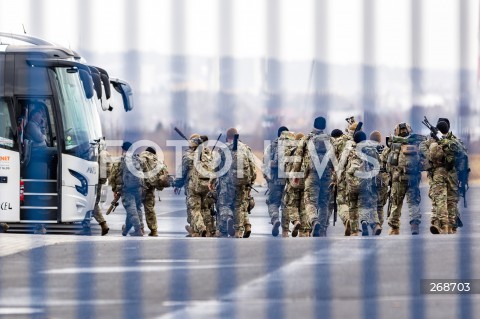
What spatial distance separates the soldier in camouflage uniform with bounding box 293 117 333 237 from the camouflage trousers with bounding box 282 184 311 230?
341 mm

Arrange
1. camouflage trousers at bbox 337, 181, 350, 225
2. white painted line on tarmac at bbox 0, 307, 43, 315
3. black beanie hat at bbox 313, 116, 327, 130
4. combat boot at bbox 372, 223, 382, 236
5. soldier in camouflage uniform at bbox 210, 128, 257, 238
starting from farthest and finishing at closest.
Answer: soldier in camouflage uniform at bbox 210, 128, 257, 238 → camouflage trousers at bbox 337, 181, 350, 225 → combat boot at bbox 372, 223, 382, 236 → black beanie hat at bbox 313, 116, 327, 130 → white painted line on tarmac at bbox 0, 307, 43, 315

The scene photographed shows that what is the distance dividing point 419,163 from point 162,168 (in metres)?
3.46

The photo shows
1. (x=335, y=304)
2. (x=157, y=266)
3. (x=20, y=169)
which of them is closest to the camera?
(x=335, y=304)

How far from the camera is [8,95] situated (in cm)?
2009

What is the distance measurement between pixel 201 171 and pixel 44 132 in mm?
2111

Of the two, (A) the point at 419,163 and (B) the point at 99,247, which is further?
(A) the point at 419,163

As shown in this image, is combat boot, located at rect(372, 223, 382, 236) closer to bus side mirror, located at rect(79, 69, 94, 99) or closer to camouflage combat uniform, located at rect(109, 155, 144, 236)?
camouflage combat uniform, located at rect(109, 155, 144, 236)

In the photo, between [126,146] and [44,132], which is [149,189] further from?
[44,132]

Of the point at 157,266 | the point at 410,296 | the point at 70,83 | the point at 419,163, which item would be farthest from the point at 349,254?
the point at 70,83

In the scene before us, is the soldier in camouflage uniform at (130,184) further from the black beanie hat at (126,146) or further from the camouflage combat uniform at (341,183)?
the camouflage combat uniform at (341,183)

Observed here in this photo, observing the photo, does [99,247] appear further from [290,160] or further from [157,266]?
[290,160]

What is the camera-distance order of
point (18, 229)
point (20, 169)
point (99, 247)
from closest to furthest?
1. point (99, 247)
2. point (20, 169)
3. point (18, 229)

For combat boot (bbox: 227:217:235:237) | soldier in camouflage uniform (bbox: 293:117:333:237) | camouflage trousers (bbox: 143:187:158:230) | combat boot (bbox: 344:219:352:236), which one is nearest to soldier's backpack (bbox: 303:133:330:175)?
soldier in camouflage uniform (bbox: 293:117:333:237)

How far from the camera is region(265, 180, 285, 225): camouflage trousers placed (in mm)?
21375
